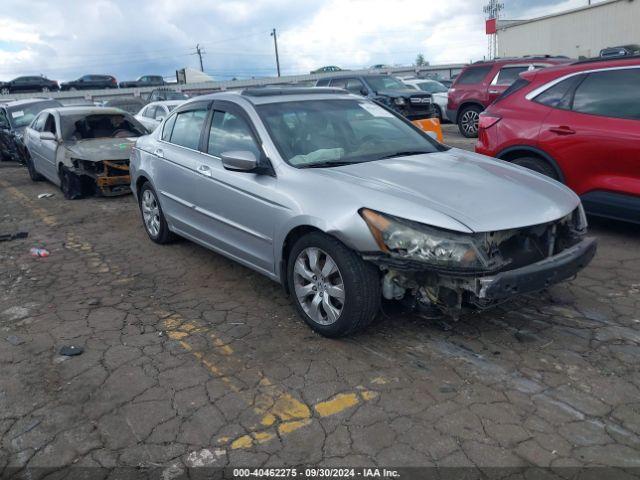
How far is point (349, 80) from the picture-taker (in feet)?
53.2

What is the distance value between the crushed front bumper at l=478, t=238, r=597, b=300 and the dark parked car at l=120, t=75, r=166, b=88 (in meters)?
40.7

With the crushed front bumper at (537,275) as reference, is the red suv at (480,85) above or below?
above

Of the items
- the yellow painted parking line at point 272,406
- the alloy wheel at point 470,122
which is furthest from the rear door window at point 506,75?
the yellow painted parking line at point 272,406

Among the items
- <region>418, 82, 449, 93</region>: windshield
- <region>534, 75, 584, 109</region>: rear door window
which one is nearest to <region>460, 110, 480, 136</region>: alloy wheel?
<region>418, 82, 449, 93</region>: windshield

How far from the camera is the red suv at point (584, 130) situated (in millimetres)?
5148

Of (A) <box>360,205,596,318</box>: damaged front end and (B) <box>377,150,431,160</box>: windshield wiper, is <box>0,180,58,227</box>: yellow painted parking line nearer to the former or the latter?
(B) <box>377,150,431,160</box>: windshield wiper

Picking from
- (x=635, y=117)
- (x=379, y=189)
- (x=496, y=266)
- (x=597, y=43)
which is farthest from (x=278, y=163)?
(x=597, y=43)

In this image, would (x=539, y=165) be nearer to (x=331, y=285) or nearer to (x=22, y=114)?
(x=331, y=285)

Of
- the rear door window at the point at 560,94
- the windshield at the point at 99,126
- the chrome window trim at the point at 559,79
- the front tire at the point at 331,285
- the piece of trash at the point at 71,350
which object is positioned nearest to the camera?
the front tire at the point at 331,285

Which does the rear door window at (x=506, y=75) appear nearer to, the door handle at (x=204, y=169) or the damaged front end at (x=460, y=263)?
the door handle at (x=204, y=169)

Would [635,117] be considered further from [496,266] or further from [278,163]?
[278,163]

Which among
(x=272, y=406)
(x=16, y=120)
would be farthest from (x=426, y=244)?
(x=16, y=120)

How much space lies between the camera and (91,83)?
38.3m

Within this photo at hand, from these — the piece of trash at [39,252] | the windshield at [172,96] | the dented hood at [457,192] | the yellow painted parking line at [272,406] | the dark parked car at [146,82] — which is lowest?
the yellow painted parking line at [272,406]
